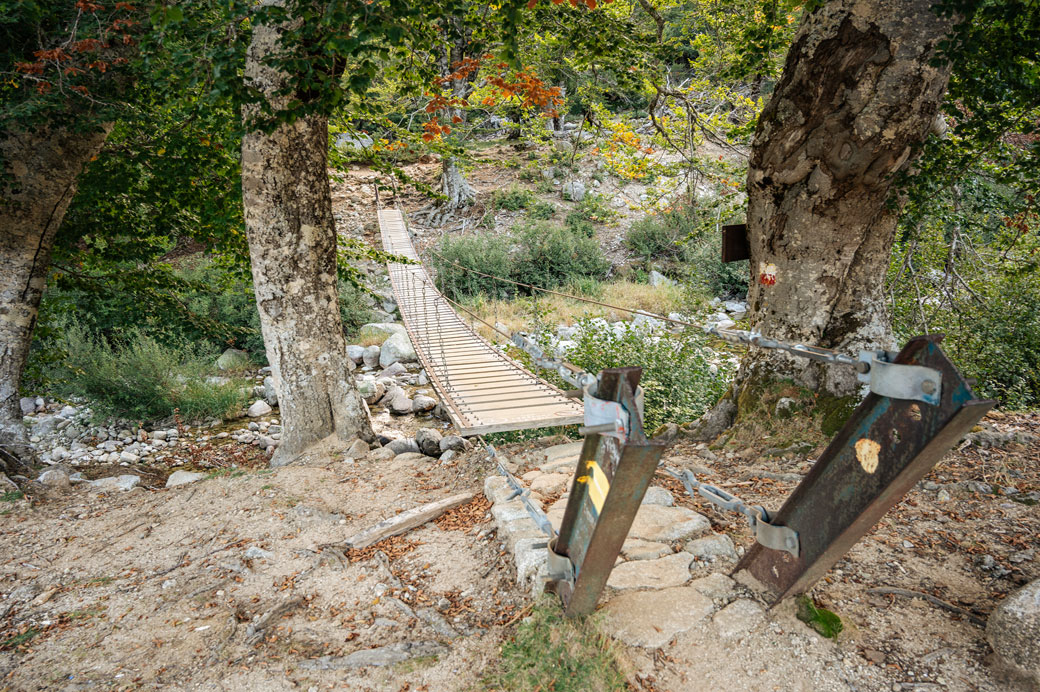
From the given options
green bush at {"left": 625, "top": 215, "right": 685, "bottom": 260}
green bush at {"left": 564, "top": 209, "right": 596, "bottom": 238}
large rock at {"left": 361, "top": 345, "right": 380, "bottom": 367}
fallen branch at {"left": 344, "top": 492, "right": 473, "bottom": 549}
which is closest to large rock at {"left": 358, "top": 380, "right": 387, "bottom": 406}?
large rock at {"left": 361, "top": 345, "right": 380, "bottom": 367}

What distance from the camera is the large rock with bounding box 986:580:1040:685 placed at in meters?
1.49

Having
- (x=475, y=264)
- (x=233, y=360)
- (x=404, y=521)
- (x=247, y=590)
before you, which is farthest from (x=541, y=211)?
(x=247, y=590)

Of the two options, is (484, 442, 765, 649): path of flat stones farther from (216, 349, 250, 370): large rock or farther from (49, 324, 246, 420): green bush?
(216, 349, 250, 370): large rock

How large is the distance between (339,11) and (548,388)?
2.20 meters

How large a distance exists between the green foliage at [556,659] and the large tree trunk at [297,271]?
8.39 ft

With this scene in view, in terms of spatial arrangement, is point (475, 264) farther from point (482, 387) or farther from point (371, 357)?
point (482, 387)

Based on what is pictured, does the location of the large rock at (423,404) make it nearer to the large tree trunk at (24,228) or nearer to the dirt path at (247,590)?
the dirt path at (247,590)

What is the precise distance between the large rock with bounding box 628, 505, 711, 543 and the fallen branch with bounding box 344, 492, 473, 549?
98cm

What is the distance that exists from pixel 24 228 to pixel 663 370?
14.2 ft

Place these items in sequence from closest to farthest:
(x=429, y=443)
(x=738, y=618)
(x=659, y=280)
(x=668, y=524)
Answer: (x=738, y=618) < (x=668, y=524) < (x=429, y=443) < (x=659, y=280)

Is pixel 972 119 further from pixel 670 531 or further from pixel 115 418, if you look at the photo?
pixel 115 418

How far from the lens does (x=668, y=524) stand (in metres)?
2.42

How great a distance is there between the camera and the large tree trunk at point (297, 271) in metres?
3.55

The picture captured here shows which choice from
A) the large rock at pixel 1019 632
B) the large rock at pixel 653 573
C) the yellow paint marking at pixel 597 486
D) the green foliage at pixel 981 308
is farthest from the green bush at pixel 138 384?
the green foliage at pixel 981 308
